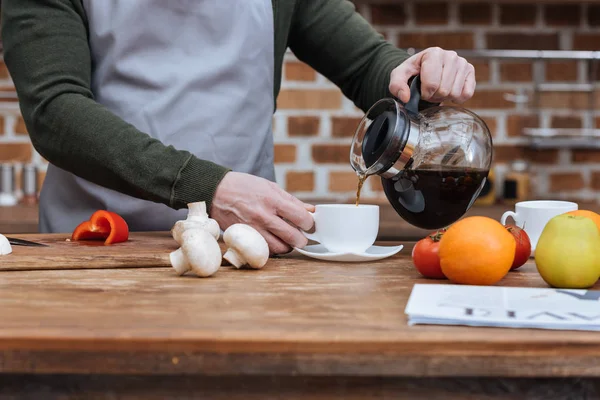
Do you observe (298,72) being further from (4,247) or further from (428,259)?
(428,259)

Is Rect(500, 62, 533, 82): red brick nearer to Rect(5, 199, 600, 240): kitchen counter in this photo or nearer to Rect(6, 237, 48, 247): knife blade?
Rect(5, 199, 600, 240): kitchen counter

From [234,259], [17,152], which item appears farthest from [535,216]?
[17,152]

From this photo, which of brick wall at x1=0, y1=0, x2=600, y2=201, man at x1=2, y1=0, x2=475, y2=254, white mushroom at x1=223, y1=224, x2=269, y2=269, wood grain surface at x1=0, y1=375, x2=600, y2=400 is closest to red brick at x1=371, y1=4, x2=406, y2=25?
brick wall at x1=0, y1=0, x2=600, y2=201

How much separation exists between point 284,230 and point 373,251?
0.50 feet

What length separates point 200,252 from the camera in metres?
0.91

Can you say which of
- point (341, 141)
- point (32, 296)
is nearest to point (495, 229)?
point (32, 296)

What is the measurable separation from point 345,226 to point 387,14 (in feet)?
5.75

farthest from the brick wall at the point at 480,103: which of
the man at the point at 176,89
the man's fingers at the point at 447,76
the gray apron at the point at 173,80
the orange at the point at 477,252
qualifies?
the orange at the point at 477,252

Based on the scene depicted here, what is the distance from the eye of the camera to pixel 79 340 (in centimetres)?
64

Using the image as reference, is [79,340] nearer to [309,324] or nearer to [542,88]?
[309,324]

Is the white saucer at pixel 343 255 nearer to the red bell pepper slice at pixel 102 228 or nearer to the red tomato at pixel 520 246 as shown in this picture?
the red tomato at pixel 520 246

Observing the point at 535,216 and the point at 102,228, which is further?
the point at 102,228

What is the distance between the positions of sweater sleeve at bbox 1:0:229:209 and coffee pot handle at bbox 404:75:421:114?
0.29m

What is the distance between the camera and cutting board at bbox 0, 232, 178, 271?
1.03m
